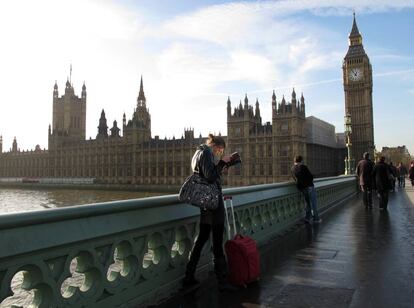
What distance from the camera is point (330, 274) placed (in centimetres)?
509

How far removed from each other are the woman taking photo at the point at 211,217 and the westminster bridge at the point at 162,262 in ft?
0.56

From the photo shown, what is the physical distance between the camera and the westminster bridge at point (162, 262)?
2920 mm

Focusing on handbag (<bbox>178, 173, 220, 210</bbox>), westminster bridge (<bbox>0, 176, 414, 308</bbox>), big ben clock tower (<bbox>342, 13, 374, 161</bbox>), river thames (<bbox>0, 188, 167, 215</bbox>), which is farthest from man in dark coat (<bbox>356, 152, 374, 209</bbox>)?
big ben clock tower (<bbox>342, 13, 374, 161</bbox>)

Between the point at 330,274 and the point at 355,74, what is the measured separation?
96.2m

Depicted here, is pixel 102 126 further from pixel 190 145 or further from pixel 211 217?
pixel 211 217

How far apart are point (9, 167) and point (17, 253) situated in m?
139

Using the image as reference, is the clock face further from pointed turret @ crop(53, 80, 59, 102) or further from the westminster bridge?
the westminster bridge

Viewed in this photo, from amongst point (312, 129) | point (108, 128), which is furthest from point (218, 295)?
point (108, 128)

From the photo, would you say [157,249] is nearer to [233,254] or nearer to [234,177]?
[233,254]

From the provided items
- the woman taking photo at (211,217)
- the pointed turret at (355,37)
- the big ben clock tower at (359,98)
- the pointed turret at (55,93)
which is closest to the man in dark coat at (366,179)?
the woman taking photo at (211,217)

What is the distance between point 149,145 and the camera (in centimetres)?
9319

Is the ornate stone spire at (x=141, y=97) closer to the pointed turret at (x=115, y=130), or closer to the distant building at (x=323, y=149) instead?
the pointed turret at (x=115, y=130)

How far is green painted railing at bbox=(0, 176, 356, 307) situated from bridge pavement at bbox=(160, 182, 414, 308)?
41cm

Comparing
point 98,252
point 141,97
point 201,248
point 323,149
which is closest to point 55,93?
point 141,97
